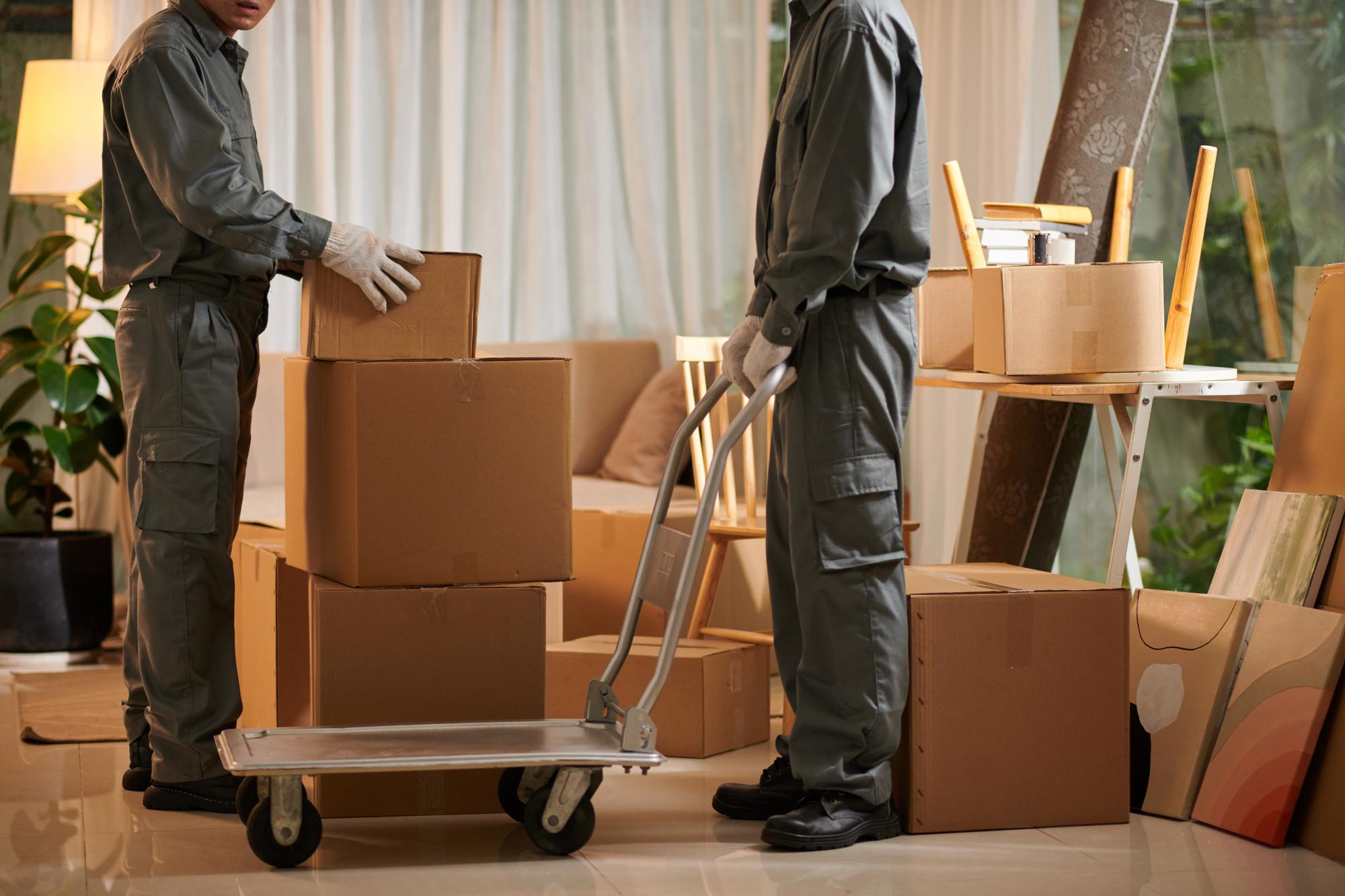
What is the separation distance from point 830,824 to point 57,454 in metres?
2.59

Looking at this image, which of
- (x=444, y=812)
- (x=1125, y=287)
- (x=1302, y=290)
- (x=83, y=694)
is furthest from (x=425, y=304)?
(x=1302, y=290)

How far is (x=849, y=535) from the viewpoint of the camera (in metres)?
2.26

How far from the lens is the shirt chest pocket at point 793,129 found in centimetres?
227

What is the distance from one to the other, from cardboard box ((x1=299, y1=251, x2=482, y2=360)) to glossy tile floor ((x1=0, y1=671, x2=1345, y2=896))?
2.54 ft

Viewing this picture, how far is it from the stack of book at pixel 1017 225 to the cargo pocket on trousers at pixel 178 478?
1498 mm

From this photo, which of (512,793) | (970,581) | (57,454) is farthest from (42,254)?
(970,581)

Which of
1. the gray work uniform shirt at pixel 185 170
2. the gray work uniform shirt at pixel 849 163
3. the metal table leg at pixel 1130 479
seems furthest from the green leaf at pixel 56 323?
the metal table leg at pixel 1130 479

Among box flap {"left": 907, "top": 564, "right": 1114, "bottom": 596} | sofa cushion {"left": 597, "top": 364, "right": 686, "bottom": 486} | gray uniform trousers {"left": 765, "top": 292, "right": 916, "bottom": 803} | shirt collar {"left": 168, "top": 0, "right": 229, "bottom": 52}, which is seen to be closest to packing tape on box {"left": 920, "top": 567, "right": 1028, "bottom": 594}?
box flap {"left": 907, "top": 564, "right": 1114, "bottom": 596}

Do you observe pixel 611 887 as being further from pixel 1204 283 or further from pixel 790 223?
pixel 1204 283

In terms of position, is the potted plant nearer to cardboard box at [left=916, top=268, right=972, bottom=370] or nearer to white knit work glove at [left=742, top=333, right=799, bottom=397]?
cardboard box at [left=916, top=268, right=972, bottom=370]

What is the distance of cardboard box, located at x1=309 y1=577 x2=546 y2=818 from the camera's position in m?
2.39

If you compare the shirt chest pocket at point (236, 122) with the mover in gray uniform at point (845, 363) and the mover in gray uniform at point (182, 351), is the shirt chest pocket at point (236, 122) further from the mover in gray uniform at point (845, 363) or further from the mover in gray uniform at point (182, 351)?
the mover in gray uniform at point (845, 363)

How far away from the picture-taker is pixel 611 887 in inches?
→ 83.6

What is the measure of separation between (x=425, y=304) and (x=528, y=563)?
450 mm
